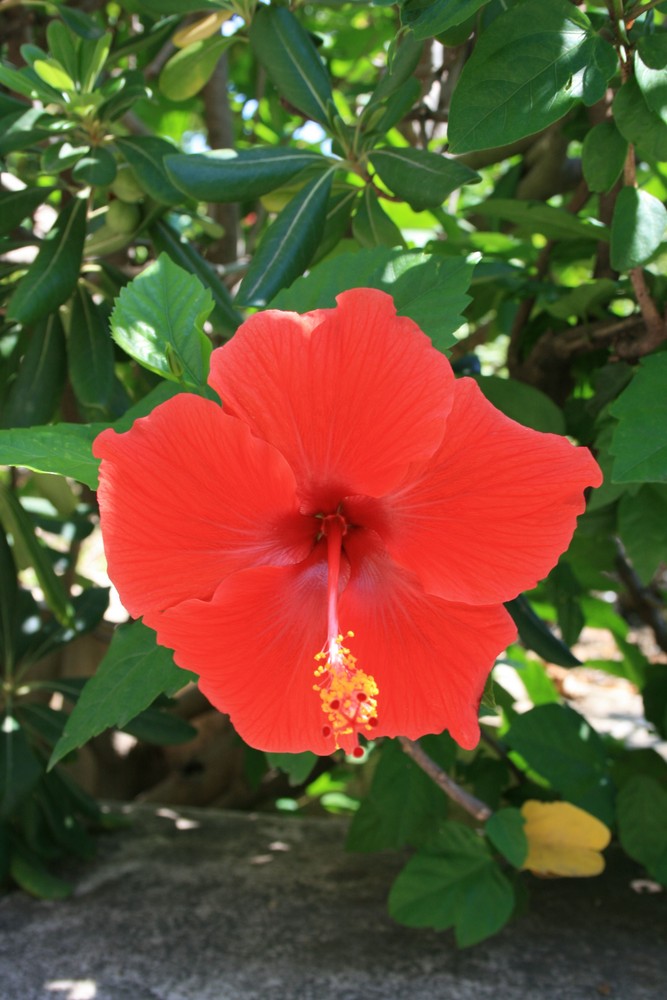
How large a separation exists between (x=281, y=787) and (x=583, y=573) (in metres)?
1.01

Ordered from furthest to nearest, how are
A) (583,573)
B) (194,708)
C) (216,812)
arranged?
1. (194,708)
2. (216,812)
3. (583,573)

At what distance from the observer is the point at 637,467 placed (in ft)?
2.98

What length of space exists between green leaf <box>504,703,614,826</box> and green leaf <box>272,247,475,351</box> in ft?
2.25

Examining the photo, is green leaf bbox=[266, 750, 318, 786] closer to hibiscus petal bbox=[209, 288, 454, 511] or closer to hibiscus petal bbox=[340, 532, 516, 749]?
hibiscus petal bbox=[340, 532, 516, 749]

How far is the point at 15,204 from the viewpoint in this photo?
1.40 meters

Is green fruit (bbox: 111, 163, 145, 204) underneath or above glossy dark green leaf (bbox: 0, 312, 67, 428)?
above

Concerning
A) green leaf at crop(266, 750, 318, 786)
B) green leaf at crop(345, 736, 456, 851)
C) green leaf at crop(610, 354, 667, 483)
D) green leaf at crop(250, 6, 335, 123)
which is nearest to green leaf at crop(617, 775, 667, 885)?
green leaf at crop(345, 736, 456, 851)

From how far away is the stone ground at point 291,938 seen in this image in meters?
1.30

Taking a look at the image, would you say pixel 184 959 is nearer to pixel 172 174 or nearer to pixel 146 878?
pixel 146 878

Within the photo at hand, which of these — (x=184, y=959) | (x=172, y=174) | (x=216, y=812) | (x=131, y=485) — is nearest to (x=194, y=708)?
(x=216, y=812)

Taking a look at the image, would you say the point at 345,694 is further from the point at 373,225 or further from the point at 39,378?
the point at 39,378

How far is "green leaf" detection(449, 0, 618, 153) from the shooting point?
2.97 feet

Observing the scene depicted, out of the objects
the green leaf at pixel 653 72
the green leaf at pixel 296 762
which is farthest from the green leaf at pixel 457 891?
the green leaf at pixel 653 72

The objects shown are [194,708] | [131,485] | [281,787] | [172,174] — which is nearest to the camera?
[131,485]
